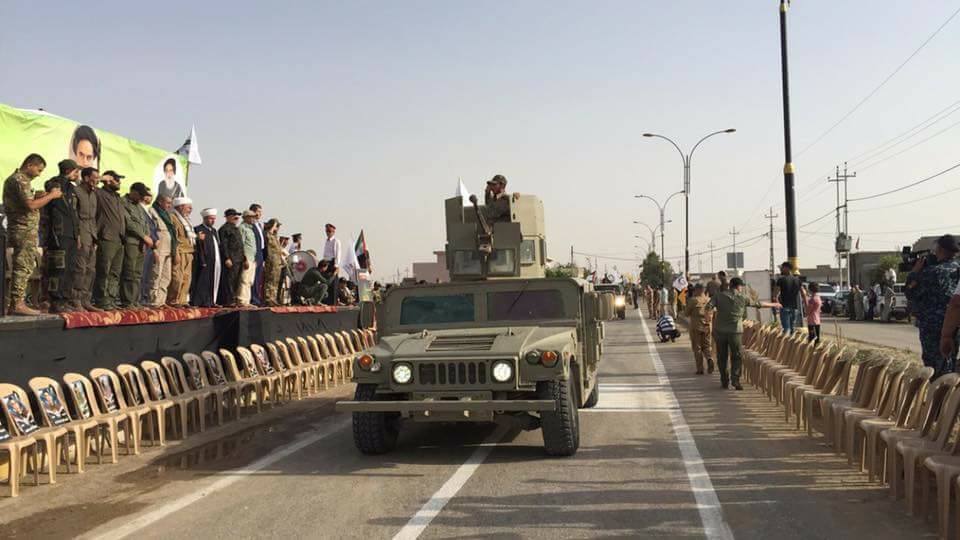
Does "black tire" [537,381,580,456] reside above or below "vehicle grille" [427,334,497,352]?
below

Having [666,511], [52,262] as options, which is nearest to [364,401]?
[666,511]

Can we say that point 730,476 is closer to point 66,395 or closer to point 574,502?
point 574,502

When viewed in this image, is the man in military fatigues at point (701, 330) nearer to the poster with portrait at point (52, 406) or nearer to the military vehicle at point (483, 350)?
the military vehicle at point (483, 350)

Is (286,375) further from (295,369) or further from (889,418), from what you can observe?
(889,418)

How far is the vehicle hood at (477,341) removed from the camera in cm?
794

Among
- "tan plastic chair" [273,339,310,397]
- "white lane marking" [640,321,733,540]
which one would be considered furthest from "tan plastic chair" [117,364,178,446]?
"white lane marking" [640,321,733,540]

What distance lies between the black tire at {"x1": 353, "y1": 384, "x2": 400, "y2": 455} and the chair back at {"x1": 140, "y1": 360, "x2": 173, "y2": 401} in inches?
108

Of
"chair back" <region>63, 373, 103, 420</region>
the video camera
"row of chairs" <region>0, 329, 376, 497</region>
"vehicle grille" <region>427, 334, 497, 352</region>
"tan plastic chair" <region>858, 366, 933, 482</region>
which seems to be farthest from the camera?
the video camera

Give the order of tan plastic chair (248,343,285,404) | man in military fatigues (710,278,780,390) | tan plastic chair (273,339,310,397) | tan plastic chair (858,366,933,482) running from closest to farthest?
tan plastic chair (858,366,933,482), tan plastic chair (248,343,285,404), tan plastic chair (273,339,310,397), man in military fatigues (710,278,780,390)

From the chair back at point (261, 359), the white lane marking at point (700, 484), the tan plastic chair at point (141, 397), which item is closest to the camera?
the white lane marking at point (700, 484)

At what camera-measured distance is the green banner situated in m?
11.9

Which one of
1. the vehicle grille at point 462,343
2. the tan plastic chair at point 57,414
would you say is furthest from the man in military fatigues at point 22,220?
the vehicle grille at point 462,343

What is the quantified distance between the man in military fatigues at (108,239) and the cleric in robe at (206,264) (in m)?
2.78

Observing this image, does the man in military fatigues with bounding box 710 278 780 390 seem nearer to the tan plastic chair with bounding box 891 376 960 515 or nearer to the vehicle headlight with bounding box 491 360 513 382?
the vehicle headlight with bounding box 491 360 513 382
